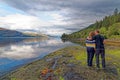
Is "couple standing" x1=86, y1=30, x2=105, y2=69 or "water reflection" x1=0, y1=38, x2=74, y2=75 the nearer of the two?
"couple standing" x1=86, y1=30, x2=105, y2=69

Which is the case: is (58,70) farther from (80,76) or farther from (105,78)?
(105,78)

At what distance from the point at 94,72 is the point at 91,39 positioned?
3333mm

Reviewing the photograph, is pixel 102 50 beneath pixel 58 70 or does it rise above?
above

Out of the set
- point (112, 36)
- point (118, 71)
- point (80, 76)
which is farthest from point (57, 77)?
point (112, 36)

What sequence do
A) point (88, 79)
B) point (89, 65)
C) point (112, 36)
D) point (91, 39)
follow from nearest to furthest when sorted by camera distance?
point (88, 79), point (91, 39), point (89, 65), point (112, 36)

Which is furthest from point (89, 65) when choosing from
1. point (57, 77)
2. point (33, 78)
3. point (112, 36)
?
point (112, 36)

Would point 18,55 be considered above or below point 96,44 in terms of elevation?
below

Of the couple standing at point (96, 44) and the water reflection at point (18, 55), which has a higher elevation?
the couple standing at point (96, 44)

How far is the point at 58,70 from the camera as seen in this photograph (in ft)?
70.7

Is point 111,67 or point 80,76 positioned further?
point 111,67

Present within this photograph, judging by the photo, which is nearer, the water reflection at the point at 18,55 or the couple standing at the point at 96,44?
the couple standing at the point at 96,44

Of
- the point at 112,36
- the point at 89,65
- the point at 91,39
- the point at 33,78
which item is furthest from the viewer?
the point at 112,36

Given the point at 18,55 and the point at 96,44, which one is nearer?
the point at 96,44

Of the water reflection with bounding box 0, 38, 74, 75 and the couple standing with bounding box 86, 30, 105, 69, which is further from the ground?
the couple standing with bounding box 86, 30, 105, 69
